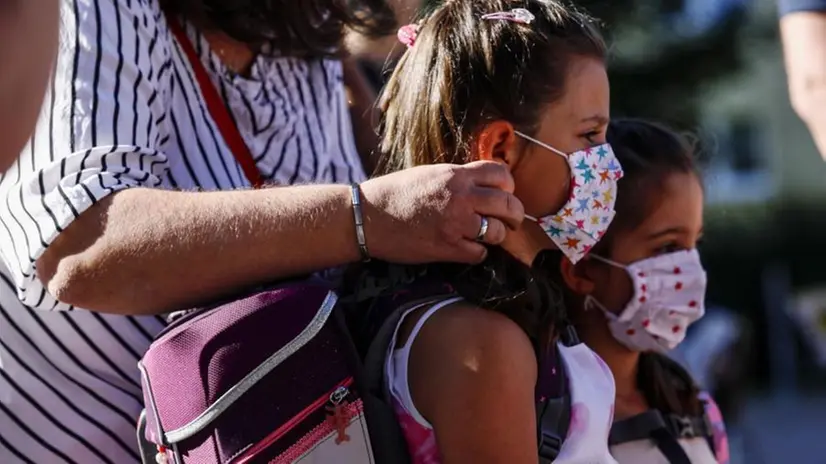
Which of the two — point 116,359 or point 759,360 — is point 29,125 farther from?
point 759,360

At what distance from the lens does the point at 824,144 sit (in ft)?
8.04

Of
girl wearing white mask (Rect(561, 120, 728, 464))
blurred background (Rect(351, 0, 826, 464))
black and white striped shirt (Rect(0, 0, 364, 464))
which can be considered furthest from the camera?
blurred background (Rect(351, 0, 826, 464))

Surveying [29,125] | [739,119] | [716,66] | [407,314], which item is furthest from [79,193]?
[739,119]

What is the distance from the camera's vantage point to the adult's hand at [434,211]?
1.92 m

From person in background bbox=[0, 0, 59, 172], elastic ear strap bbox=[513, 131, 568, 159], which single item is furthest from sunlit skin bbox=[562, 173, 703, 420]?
person in background bbox=[0, 0, 59, 172]

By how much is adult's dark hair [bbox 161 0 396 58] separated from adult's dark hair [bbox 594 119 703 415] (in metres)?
0.64

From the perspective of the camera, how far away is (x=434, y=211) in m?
1.92

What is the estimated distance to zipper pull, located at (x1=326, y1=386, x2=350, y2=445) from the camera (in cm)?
188

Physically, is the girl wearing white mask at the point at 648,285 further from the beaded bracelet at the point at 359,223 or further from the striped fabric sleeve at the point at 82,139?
the striped fabric sleeve at the point at 82,139

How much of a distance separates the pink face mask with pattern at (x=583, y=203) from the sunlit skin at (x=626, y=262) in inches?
20.1

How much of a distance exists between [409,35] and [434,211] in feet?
1.81

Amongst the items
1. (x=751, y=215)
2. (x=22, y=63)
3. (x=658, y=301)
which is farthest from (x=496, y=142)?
(x=751, y=215)

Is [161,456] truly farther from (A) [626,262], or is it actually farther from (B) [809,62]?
(B) [809,62]

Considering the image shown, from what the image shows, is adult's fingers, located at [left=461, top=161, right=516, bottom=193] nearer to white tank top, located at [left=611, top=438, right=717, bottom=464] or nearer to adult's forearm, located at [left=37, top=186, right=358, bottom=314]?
adult's forearm, located at [left=37, top=186, right=358, bottom=314]
